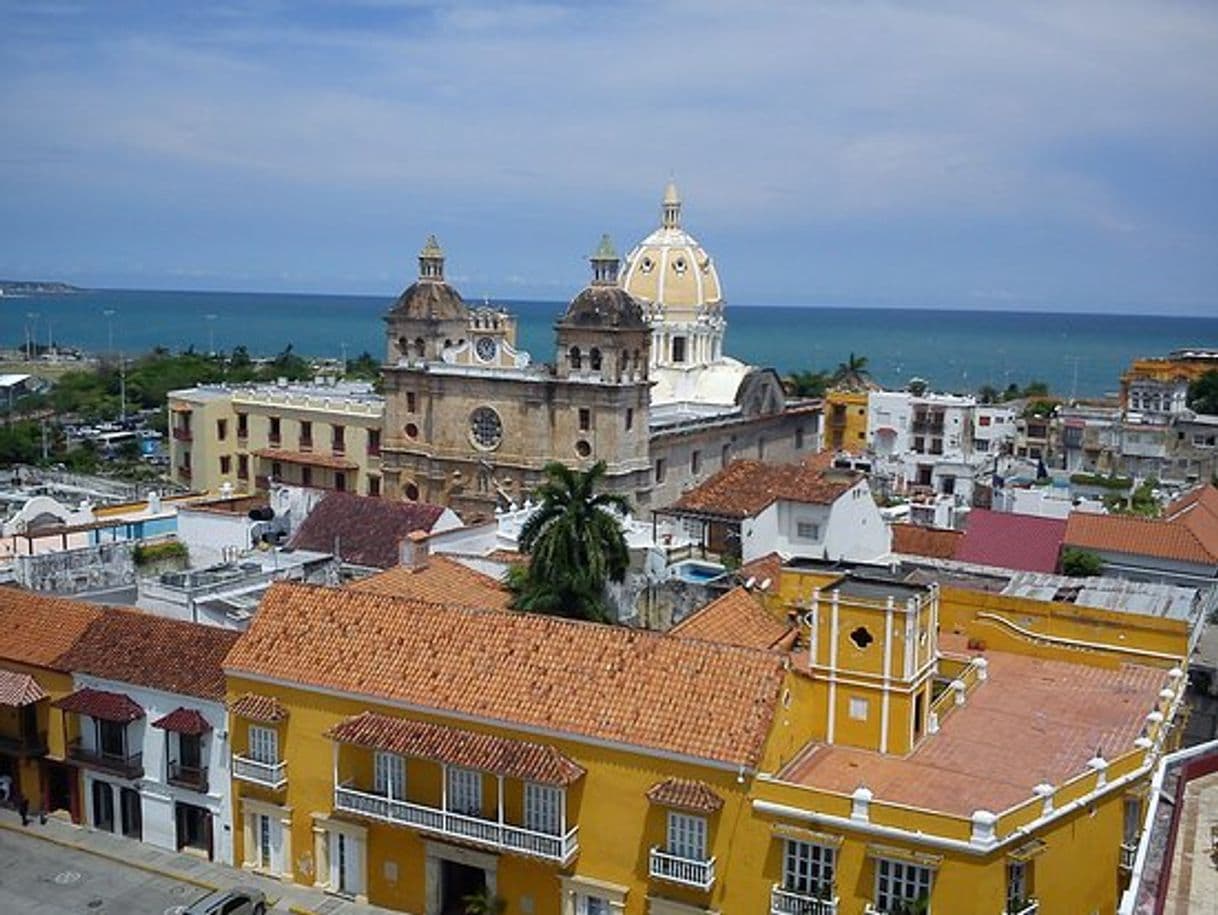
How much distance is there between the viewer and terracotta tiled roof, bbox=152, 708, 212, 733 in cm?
2672

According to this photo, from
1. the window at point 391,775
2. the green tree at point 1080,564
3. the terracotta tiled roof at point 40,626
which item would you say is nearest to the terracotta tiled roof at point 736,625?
the window at point 391,775

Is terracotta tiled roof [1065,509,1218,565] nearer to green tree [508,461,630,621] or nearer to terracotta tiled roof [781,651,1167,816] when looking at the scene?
terracotta tiled roof [781,651,1167,816]

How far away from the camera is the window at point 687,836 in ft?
71.8

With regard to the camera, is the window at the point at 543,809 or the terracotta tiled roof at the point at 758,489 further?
the terracotta tiled roof at the point at 758,489

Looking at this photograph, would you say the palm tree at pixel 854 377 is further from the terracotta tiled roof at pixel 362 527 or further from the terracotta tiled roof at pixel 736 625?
the terracotta tiled roof at pixel 736 625

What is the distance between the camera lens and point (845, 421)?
81.1m

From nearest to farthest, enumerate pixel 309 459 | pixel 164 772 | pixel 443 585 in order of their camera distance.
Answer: pixel 164 772 < pixel 443 585 < pixel 309 459

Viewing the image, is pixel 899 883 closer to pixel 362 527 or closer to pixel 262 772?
pixel 262 772

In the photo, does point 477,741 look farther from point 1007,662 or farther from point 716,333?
point 716,333

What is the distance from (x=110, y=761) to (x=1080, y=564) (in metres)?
26.3

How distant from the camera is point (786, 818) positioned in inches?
827

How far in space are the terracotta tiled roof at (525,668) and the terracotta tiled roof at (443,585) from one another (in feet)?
11.0

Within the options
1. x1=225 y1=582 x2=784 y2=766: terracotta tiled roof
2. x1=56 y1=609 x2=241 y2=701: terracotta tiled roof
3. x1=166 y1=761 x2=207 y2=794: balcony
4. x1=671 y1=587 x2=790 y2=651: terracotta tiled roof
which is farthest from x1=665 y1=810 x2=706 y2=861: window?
x1=166 y1=761 x2=207 y2=794: balcony

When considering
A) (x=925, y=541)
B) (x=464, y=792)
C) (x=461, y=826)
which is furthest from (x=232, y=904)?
(x=925, y=541)
